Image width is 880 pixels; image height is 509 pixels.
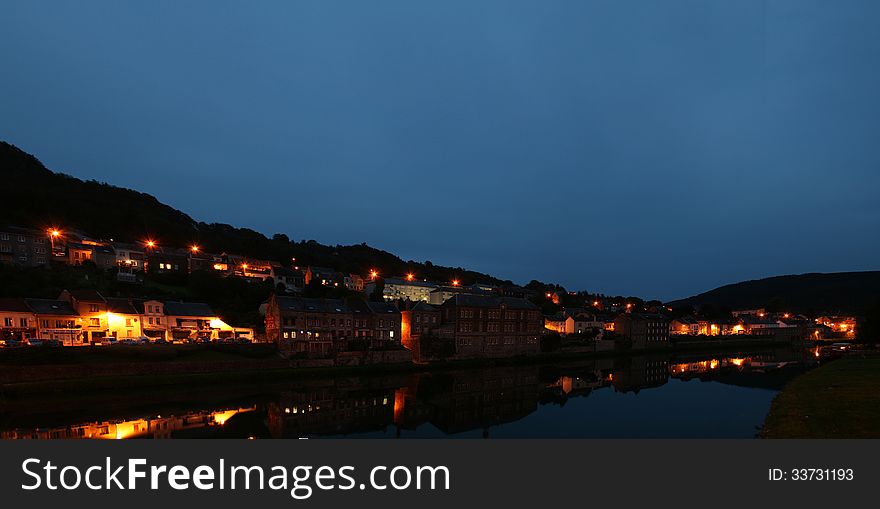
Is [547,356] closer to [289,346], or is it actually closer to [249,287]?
[289,346]

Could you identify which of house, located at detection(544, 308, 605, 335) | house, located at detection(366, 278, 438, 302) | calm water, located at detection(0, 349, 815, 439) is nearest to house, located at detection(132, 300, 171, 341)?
calm water, located at detection(0, 349, 815, 439)

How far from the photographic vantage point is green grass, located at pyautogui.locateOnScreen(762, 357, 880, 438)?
18.1 meters

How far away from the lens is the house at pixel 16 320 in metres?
43.9

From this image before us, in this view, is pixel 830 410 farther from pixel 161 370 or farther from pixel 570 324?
pixel 570 324

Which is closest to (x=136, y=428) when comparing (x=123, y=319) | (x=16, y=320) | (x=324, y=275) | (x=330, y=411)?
(x=330, y=411)

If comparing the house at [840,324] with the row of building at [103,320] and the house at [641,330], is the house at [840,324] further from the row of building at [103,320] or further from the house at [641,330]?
the row of building at [103,320]

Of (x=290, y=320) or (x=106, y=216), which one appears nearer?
(x=290, y=320)

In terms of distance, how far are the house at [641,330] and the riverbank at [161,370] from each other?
50683 millimetres

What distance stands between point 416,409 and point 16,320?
134 feet

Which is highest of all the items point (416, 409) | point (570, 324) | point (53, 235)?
point (53, 235)

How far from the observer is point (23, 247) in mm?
68625

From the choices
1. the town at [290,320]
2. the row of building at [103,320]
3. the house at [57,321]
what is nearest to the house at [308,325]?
the town at [290,320]

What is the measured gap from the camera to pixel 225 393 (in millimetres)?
37312

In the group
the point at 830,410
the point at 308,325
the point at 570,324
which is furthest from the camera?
the point at 570,324
